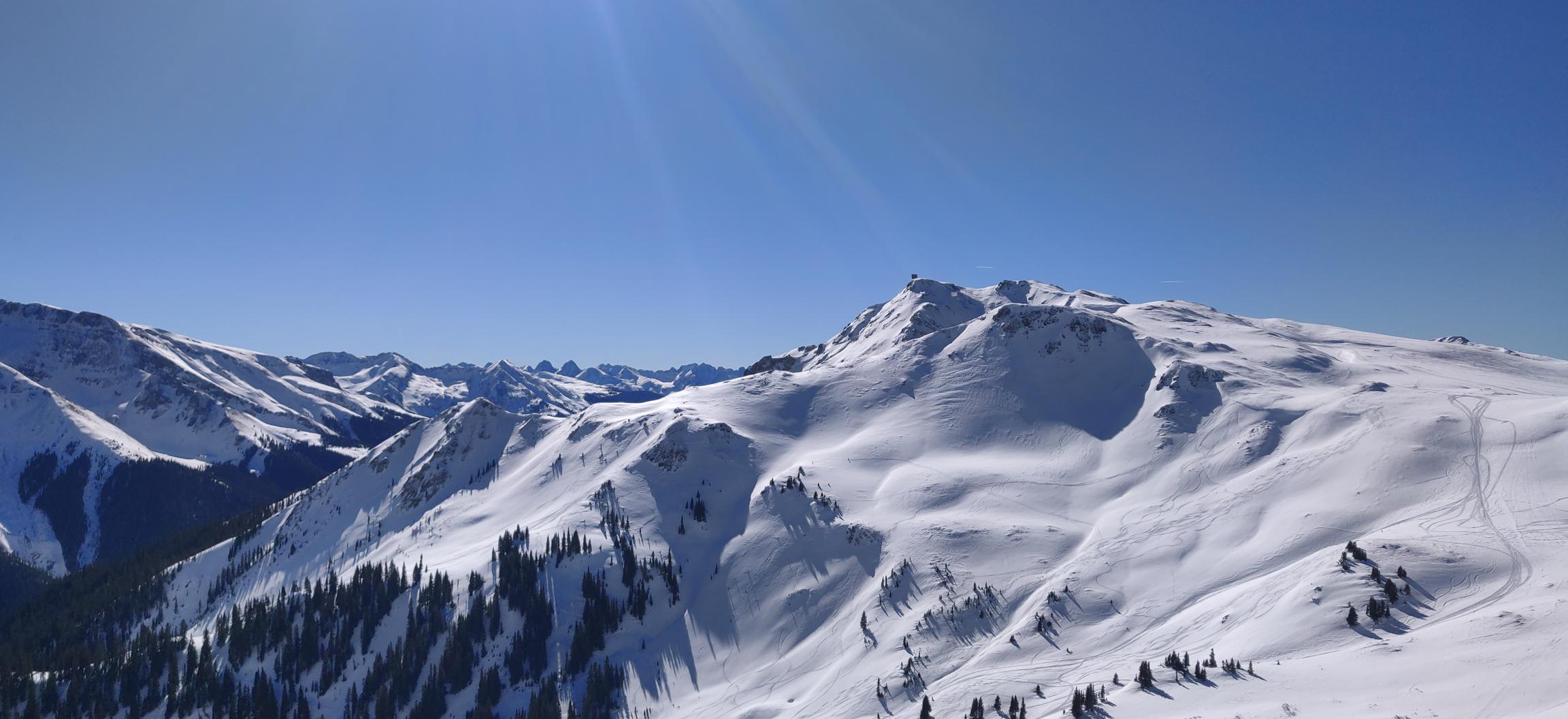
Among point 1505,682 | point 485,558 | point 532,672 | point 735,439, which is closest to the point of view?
point 1505,682

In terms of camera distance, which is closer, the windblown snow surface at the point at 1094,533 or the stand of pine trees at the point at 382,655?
the windblown snow surface at the point at 1094,533

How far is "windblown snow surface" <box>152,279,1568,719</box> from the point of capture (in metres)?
69.1

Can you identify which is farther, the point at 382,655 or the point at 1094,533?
the point at 382,655

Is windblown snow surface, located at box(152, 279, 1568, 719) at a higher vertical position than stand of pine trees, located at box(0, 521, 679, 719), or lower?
higher

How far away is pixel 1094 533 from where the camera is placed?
119188 millimetres

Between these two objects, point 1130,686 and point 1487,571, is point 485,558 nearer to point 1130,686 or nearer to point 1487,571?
point 1130,686

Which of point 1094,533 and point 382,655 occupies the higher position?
point 1094,533

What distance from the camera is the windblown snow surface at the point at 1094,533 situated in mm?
69062

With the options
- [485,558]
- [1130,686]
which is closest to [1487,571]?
[1130,686]

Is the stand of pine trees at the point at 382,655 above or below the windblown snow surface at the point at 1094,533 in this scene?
below

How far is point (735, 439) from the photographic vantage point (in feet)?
589

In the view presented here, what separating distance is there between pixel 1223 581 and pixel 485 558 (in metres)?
135

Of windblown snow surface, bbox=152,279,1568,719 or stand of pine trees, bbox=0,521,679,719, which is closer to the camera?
windblown snow surface, bbox=152,279,1568,719

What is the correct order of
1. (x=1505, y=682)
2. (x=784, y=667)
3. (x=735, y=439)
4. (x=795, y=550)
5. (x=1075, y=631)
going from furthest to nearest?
(x=735, y=439), (x=795, y=550), (x=784, y=667), (x=1075, y=631), (x=1505, y=682)
